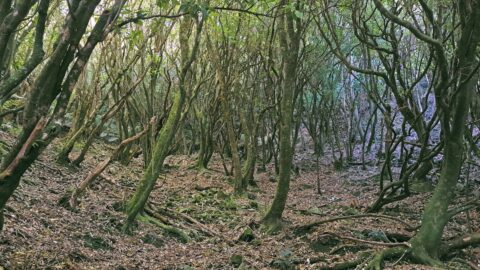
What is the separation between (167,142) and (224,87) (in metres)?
5.11

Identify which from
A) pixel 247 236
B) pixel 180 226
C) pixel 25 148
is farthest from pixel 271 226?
pixel 25 148

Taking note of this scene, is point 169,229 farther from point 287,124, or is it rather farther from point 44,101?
point 44,101

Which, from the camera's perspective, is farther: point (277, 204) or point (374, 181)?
point (374, 181)

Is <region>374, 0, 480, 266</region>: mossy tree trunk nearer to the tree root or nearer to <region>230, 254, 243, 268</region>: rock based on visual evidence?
<region>230, 254, 243, 268</region>: rock

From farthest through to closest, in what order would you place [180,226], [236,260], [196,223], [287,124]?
1. [196,223]
2. [180,226]
3. [287,124]
4. [236,260]

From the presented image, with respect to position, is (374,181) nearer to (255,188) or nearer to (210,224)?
(255,188)

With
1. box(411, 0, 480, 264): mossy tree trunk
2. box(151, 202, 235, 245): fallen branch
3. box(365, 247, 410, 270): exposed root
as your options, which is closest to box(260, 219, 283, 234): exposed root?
box(151, 202, 235, 245): fallen branch

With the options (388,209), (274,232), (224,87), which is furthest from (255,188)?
(274,232)

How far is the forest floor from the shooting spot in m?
6.32

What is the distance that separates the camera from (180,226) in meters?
9.52

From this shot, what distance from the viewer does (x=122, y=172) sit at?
45.4 ft

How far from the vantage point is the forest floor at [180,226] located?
20.7 feet

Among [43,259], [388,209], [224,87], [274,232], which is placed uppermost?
[224,87]

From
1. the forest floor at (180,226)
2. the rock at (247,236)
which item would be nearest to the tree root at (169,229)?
the forest floor at (180,226)
